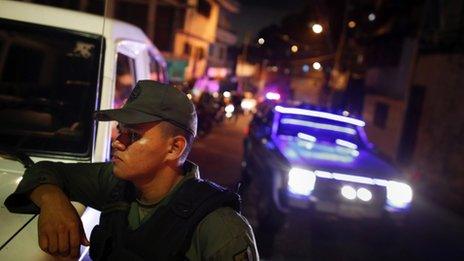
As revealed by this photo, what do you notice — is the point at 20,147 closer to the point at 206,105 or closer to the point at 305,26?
the point at 206,105

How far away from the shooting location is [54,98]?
313 centimetres

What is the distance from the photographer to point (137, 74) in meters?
3.60

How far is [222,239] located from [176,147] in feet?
1.42

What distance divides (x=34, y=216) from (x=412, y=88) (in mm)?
14432

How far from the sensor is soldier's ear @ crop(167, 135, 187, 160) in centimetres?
181

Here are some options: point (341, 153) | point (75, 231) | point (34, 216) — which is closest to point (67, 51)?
point (34, 216)

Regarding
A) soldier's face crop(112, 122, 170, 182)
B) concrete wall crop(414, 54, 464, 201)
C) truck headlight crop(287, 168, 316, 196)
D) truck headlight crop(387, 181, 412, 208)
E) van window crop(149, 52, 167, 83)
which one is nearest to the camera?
soldier's face crop(112, 122, 170, 182)

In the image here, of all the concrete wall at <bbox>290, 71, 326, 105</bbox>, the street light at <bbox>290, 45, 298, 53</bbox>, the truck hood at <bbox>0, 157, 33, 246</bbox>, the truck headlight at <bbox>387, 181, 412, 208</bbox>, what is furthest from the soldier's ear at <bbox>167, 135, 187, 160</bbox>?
the street light at <bbox>290, 45, 298, 53</bbox>

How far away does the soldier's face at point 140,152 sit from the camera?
1788 millimetres

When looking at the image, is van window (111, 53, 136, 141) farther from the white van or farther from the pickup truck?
the pickup truck

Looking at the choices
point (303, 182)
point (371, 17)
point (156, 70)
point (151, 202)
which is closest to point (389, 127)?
point (371, 17)

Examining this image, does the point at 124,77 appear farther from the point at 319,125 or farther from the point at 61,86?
the point at 319,125

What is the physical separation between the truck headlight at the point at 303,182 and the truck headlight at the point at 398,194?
3.63ft

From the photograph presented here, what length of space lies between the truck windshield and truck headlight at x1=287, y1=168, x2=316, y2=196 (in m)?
3.77
